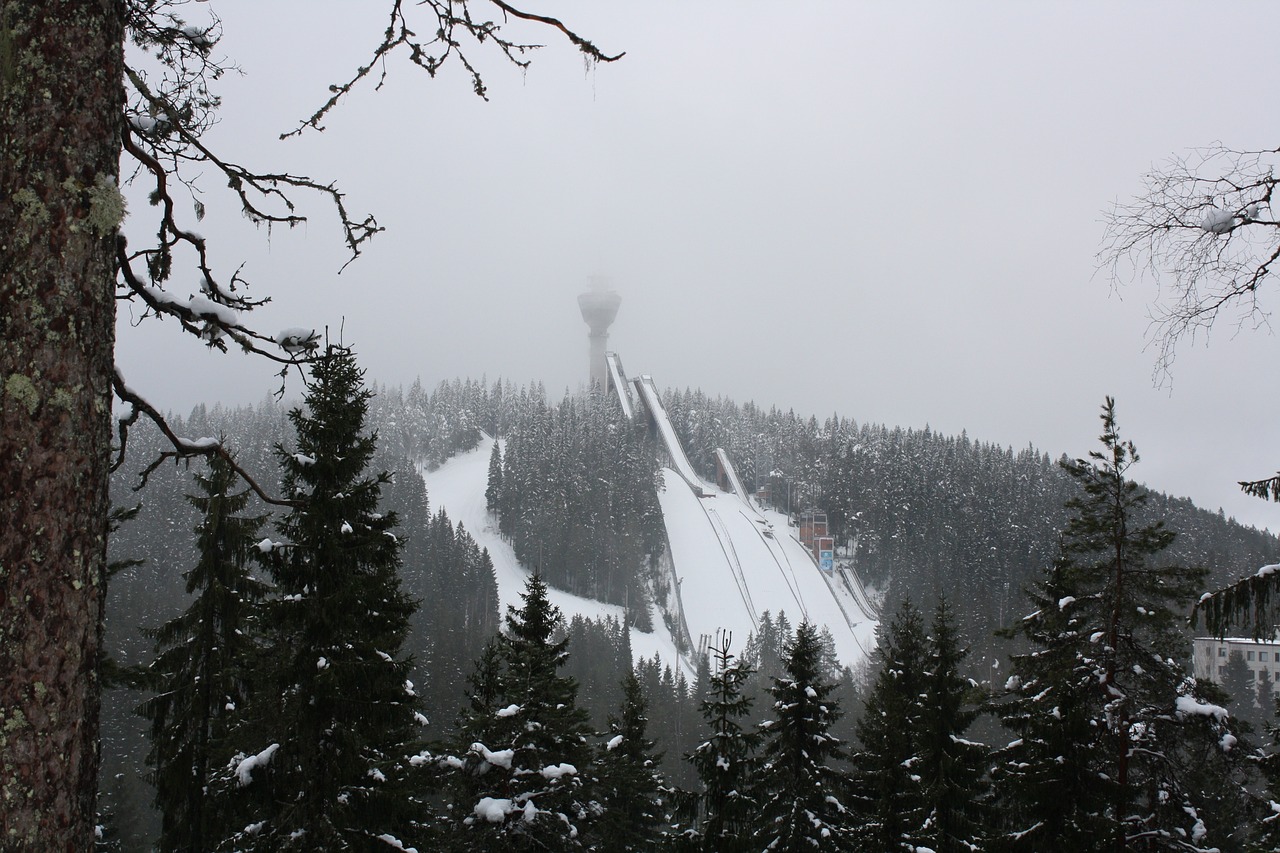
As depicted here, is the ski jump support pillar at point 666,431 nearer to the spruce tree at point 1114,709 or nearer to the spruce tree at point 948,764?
the spruce tree at point 948,764

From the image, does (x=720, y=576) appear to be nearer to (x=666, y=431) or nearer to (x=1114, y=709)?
(x=666, y=431)

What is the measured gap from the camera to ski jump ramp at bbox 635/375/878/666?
82.1 metres

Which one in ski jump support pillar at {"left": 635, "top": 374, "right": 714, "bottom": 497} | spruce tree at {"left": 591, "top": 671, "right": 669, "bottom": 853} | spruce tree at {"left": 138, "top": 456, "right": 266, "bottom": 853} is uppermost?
ski jump support pillar at {"left": 635, "top": 374, "right": 714, "bottom": 497}

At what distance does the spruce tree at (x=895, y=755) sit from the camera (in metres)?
13.5

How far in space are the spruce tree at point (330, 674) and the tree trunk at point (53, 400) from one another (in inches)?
246

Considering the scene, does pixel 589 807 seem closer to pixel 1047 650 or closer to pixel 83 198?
pixel 1047 650

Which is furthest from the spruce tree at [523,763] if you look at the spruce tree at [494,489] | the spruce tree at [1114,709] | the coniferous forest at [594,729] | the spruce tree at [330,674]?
the spruce tree at [494,489]

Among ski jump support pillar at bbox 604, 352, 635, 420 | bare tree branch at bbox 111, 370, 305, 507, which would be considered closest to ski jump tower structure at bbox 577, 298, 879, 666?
ski jump support pillar at bbox 604, 352, 635, 420

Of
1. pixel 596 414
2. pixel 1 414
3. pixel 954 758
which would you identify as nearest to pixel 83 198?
pixel 1 414

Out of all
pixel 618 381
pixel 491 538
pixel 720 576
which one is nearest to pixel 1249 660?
pixel 720 576

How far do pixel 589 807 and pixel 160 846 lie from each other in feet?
21.6

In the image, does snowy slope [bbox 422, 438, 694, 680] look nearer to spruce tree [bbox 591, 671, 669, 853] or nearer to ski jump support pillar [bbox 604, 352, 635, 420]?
ski jump support pillar [bbox 604, 352, 635, 420]

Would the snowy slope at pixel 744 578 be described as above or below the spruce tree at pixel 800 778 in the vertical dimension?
above

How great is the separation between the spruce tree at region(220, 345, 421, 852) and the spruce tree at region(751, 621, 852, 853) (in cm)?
616
